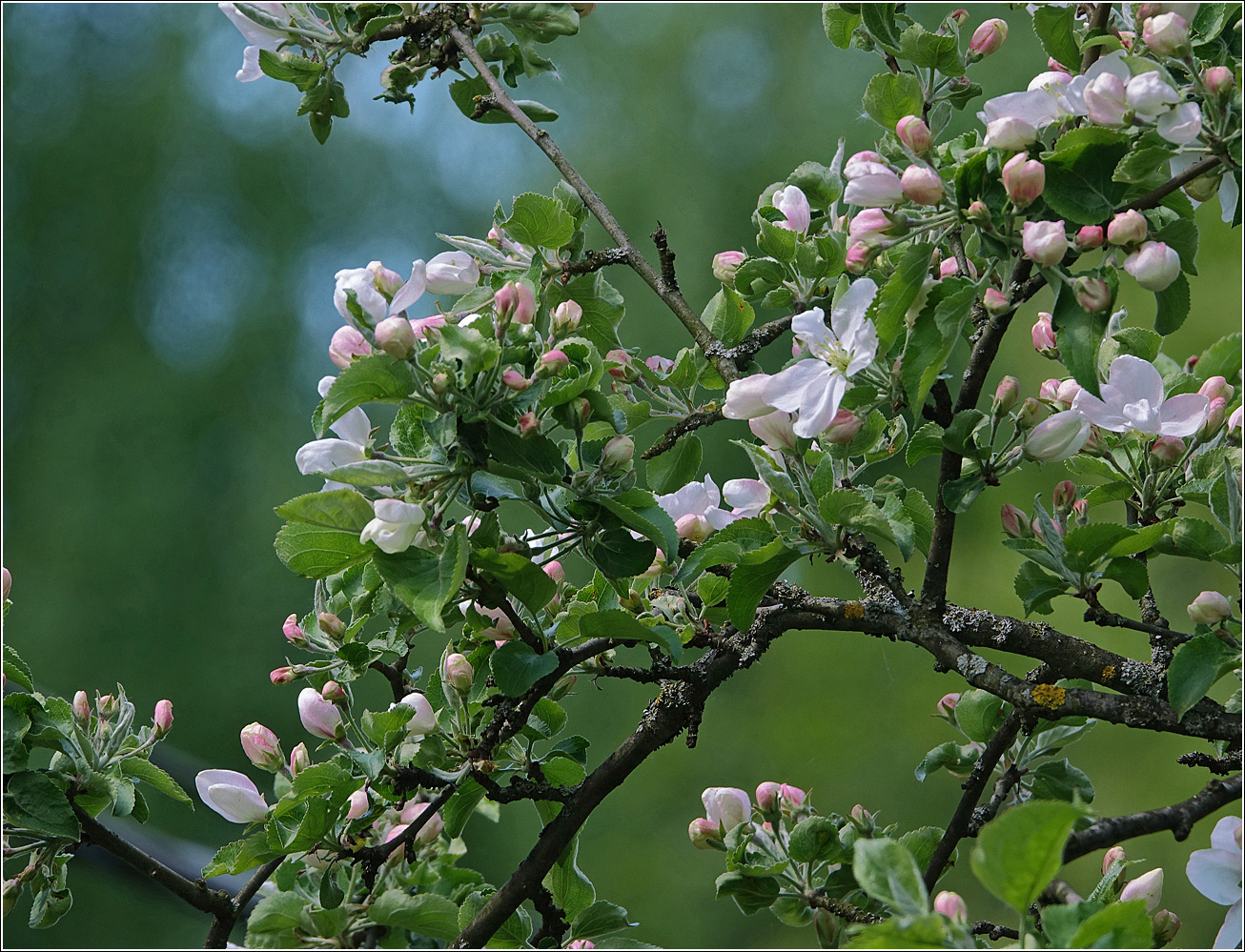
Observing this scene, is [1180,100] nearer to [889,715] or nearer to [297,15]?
[297,15]

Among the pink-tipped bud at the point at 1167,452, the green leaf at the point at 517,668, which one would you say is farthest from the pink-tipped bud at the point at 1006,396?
the green leaf at the point at 517,668

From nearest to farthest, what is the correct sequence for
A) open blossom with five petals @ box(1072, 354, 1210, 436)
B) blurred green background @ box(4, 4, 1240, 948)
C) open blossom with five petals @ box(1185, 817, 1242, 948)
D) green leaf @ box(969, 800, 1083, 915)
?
green leaf @ box(969, 800, 1083, 915)
open blossom with five petals @ box(1185, 817, 1242, 948)
open blossom with five petals @ box(1072, 354, 1210, 436)
blurred green background @ box(4, 4, 1240, 948)

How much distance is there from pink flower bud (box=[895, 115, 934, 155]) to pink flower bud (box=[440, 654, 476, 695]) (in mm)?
494

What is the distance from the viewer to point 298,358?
445 centimetres

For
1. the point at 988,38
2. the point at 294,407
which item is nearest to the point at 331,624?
the point at 988,38

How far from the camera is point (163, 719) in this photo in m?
1.00

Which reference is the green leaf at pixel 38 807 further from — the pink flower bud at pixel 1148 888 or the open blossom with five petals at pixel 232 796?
the pink flower bud at pixel 1148 888

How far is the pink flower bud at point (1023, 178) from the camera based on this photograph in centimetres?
64

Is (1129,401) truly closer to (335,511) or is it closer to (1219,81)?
(1219,81)

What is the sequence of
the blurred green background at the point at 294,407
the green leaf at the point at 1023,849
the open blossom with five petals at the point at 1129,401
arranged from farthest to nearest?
the blurred green background at the point at 294,407
the open blossom with five petals at the point at 1129,401
the green leaf at the point at 1023,849

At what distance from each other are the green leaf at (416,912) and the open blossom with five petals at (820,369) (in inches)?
15.5

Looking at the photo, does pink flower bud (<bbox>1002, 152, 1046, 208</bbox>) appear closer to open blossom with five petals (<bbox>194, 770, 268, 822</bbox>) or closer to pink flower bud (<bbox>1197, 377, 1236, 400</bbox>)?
pink flower bud (<bbox>1197, 377, 1236, 400</bbox>)

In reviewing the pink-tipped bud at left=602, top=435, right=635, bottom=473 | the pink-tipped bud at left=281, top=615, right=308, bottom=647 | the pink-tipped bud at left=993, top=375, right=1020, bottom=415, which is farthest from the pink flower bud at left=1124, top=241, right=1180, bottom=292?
the pink-tipped bud at left=281, top=615, right=308, bottom=647

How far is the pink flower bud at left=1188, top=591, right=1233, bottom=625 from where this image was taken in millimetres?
672
